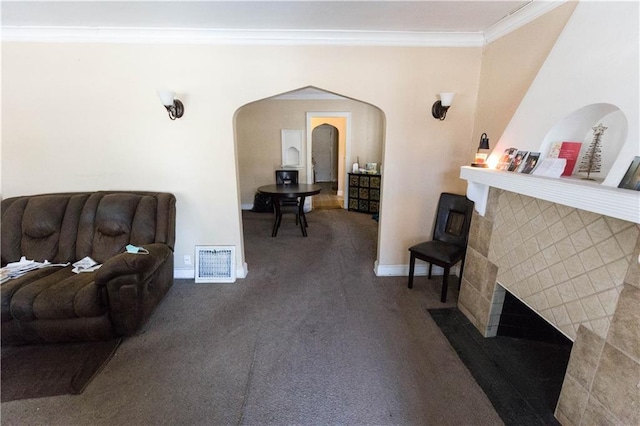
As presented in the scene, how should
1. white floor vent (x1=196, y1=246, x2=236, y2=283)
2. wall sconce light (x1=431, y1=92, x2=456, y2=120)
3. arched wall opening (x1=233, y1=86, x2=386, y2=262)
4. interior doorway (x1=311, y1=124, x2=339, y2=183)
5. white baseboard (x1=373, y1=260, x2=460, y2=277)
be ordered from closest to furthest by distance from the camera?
wall sconce light (x1=431, y1=92, x2=456, y2=120) < white floor vent (x1=196, y1=246, x2=236, y2=283) < white baseboard (x1=373, y1=260, x2=460, y2=277) < arched wall opening (x1=233, y1=86, x2=386, y2=262) < interior doorway (x1=311, y1=124, x2=339, y2=183)

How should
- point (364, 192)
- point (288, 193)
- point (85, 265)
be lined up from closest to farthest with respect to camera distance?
point (85, 265) → point (288, 193) → point (364, 192)

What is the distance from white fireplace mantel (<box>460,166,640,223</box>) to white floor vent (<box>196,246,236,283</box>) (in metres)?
2.56

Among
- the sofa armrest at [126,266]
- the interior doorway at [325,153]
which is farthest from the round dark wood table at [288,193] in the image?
the interior doorway at [325,153]

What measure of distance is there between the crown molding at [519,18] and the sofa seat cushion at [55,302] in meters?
3.73

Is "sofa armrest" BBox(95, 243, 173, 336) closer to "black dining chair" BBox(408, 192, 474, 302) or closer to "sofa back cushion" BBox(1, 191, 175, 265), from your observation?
"sofa back cushion" BBox(1, 191, 175, 265)

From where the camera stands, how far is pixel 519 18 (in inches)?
84.7

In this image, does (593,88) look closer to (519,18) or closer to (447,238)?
(519,18)

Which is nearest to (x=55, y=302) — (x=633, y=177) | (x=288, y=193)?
(x=288, y=193)

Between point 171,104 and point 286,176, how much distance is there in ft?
11.0

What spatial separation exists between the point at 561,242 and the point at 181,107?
319cm

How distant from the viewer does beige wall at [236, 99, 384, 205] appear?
19.6 ft

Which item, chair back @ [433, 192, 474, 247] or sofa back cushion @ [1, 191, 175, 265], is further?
chair back @ [433, 192, 474, 247]

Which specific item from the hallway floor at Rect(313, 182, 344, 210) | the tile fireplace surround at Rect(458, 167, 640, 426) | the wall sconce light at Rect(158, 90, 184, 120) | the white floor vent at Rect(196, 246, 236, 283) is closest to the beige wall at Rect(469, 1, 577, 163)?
the tile fireplace surround at Rect(458, 167, 640, 426)

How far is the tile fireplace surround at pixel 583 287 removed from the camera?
120 cm
